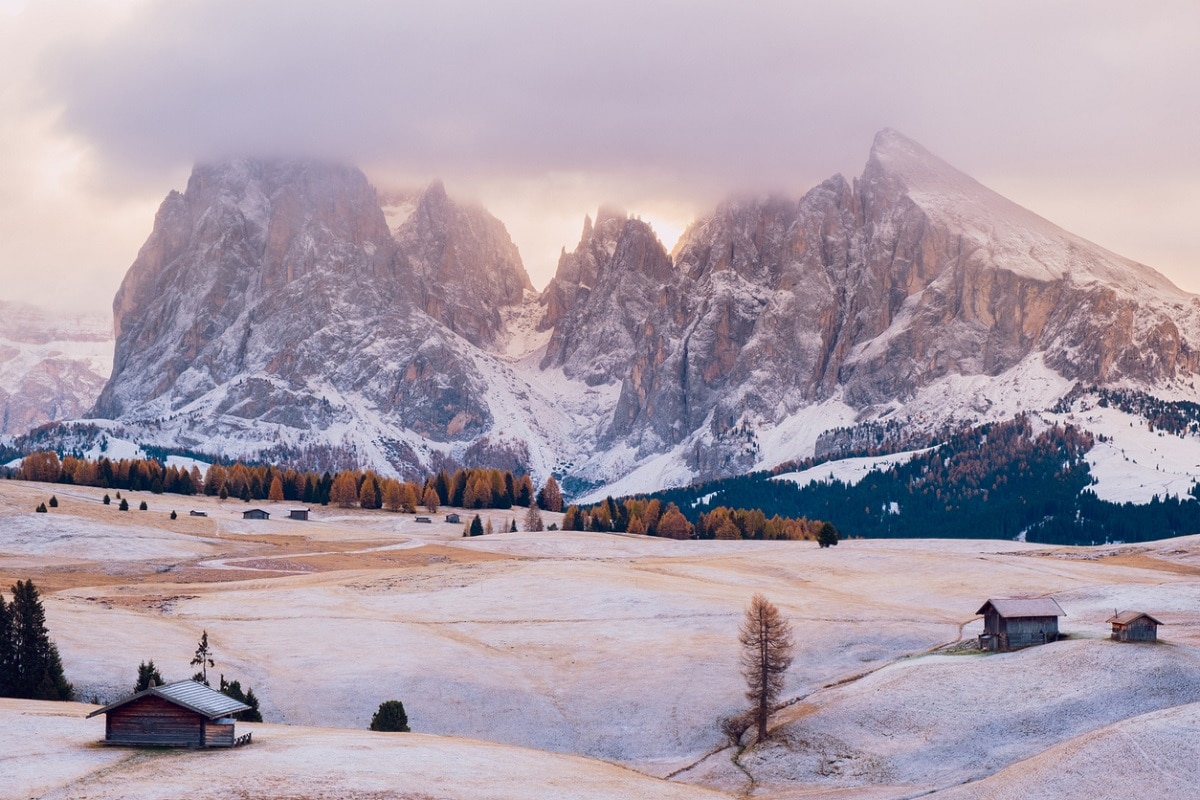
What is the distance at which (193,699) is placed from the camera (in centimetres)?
6203

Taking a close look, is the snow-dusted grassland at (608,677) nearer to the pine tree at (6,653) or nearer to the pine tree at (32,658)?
the pine tree at (32,658)

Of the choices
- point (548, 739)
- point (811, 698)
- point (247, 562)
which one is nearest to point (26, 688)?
point (548, 739)

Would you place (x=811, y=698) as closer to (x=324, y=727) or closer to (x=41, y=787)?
(x=324, y=727)

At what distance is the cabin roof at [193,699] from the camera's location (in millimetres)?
60812

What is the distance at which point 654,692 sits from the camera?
89.5m

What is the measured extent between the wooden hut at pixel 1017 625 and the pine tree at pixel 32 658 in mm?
59597

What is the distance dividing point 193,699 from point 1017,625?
187 ft

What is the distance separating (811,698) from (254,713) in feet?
113

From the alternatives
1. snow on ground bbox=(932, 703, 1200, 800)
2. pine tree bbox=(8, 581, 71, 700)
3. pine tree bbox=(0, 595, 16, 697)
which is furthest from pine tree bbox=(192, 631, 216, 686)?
snow on ground bbox=(932, 703, 1200, 800)

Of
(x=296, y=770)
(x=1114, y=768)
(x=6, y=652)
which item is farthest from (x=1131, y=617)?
(x=6, y=652)

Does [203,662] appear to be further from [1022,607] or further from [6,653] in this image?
[1022,607]

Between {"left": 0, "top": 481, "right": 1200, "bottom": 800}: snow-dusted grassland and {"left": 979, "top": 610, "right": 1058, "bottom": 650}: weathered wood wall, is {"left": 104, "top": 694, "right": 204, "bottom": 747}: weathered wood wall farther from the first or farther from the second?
{"left": 979, "top": 610, "right": 1058, "bottom": 650}: weathered wood wall

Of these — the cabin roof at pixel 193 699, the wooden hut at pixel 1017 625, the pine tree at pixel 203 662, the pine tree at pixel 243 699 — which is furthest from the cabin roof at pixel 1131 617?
the pine tree at pixel 203 662

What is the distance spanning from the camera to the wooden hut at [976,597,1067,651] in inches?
3713
